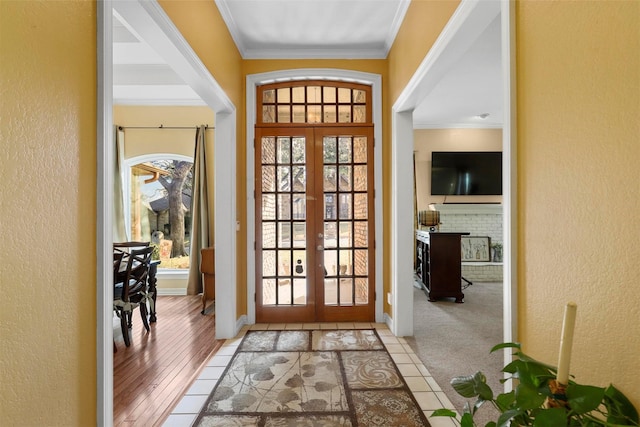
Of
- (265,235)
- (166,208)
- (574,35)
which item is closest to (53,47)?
(574,35)

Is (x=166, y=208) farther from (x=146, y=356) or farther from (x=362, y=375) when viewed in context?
(x=362, y=375)

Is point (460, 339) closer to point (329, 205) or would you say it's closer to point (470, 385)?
point (329, 205)

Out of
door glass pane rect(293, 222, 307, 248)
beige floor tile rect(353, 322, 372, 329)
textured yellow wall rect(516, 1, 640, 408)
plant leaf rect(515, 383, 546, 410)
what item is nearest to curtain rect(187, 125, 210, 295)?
door glass pane rect(293, 222, 307, 248)

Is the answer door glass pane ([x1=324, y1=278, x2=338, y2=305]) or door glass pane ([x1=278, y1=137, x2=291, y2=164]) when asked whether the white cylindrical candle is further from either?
door glass pane ([x1=278, y1=137, x2=291, y2=164])

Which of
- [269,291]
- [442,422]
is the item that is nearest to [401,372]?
[442,422]

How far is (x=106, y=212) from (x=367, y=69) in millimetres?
3227

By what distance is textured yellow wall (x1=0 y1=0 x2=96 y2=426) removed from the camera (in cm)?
93

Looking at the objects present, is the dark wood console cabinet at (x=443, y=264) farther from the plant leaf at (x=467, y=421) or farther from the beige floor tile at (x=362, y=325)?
the plant leaf at (x=467, y=421)

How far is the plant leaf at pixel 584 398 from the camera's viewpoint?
2.36 feet

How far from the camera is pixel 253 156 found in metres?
3.71

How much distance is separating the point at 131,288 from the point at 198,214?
198 centimetres

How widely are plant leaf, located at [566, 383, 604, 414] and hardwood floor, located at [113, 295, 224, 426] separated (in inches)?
82.6

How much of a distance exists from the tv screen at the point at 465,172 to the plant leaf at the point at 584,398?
19.0 ft

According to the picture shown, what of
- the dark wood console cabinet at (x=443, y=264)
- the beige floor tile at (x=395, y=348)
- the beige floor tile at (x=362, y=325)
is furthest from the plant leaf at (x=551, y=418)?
the dark wood console cabinet at (x=443, y=264)
